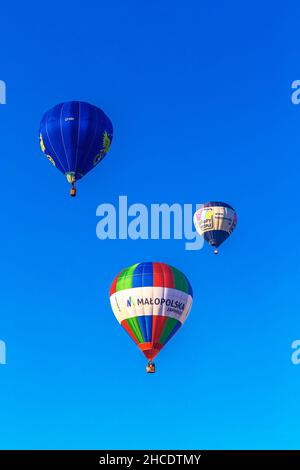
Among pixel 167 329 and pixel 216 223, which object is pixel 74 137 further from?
pixel 216 223

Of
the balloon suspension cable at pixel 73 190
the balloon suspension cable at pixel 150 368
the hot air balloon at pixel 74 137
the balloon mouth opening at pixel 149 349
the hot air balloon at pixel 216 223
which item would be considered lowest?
the balloon suspension cable at pixel 150 368

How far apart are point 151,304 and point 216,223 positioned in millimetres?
11136

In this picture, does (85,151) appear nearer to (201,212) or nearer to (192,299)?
(192,299)

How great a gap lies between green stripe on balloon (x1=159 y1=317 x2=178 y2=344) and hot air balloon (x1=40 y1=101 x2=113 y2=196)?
21.6ft

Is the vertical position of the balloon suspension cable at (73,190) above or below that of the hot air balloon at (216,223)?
below

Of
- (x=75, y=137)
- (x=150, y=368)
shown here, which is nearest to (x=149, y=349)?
(x=150, y=368)

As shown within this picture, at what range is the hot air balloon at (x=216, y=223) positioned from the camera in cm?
5472

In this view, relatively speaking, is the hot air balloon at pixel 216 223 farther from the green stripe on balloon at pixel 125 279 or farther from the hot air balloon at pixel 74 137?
the hot air balloon at pixel 74 137

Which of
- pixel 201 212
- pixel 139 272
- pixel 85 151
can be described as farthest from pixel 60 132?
pixel 201 212

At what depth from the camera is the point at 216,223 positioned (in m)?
54.8

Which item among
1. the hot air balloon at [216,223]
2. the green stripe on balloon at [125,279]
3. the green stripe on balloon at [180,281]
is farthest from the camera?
the hot air balloon at [216,223]

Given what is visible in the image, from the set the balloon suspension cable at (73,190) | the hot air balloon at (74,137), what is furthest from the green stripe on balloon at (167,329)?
the hot air balloon at (74,137)

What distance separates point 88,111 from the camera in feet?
148

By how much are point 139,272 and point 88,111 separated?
277 inches
